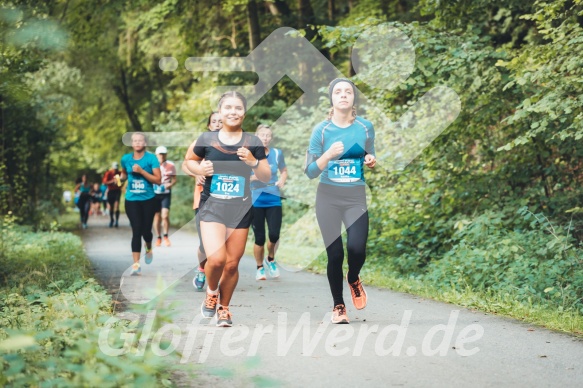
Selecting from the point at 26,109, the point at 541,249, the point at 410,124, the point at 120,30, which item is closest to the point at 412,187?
the point at 410,124

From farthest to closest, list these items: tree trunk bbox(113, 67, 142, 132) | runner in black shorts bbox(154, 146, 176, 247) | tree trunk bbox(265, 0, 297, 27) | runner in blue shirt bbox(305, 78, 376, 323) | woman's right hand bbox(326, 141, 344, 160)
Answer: tree trunk bbox(113, 67, 142, 132), tree trunk bbox(265, 0, 297, 27), runner in black shorts bbox(154, 146, 176, 247), runner in blue shirt bbox(305, 78, 376, 323), woman's right hand bbox(326, 141, 344, 160)

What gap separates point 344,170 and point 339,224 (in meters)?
0.53

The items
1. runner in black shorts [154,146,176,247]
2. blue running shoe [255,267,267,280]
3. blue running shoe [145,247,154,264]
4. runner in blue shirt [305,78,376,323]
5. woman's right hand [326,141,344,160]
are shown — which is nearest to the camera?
woman's right hand [326,141,344,160]

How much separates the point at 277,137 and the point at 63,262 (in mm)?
9966

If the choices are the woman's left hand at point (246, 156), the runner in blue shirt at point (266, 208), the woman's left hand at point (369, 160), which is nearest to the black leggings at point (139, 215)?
the runner in blue shirt at point (266, 208)

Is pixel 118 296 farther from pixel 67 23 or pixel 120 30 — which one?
pixel 120 30

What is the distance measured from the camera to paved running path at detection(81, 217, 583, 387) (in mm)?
5219

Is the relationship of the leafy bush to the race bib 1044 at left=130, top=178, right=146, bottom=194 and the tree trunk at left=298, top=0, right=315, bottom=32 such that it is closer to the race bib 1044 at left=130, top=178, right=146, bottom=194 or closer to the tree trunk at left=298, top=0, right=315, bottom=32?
the race bib 1044 at left=130, top=178, right=146, bottom=194

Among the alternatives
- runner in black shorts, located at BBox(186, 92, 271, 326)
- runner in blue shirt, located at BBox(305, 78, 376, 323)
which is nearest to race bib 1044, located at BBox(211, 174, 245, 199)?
runner in black shorts, located at BBox(186, 92, 271, 326)

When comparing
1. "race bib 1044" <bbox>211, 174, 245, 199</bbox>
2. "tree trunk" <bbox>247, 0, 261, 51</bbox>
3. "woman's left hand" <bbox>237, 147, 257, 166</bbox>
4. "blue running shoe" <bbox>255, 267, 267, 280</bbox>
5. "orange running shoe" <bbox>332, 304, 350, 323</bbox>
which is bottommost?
"blue running shoe" <bbox>255, 267, 267, 280</bbox>

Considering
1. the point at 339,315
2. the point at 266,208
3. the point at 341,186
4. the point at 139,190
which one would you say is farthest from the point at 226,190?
the point at 139,190

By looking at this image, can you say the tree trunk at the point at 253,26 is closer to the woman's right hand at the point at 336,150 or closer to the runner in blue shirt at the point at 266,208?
the runner in blue shirt at the point at 266,208

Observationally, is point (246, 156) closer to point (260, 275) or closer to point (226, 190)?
point (226, 190)

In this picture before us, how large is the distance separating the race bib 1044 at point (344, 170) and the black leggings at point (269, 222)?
4182 mm
